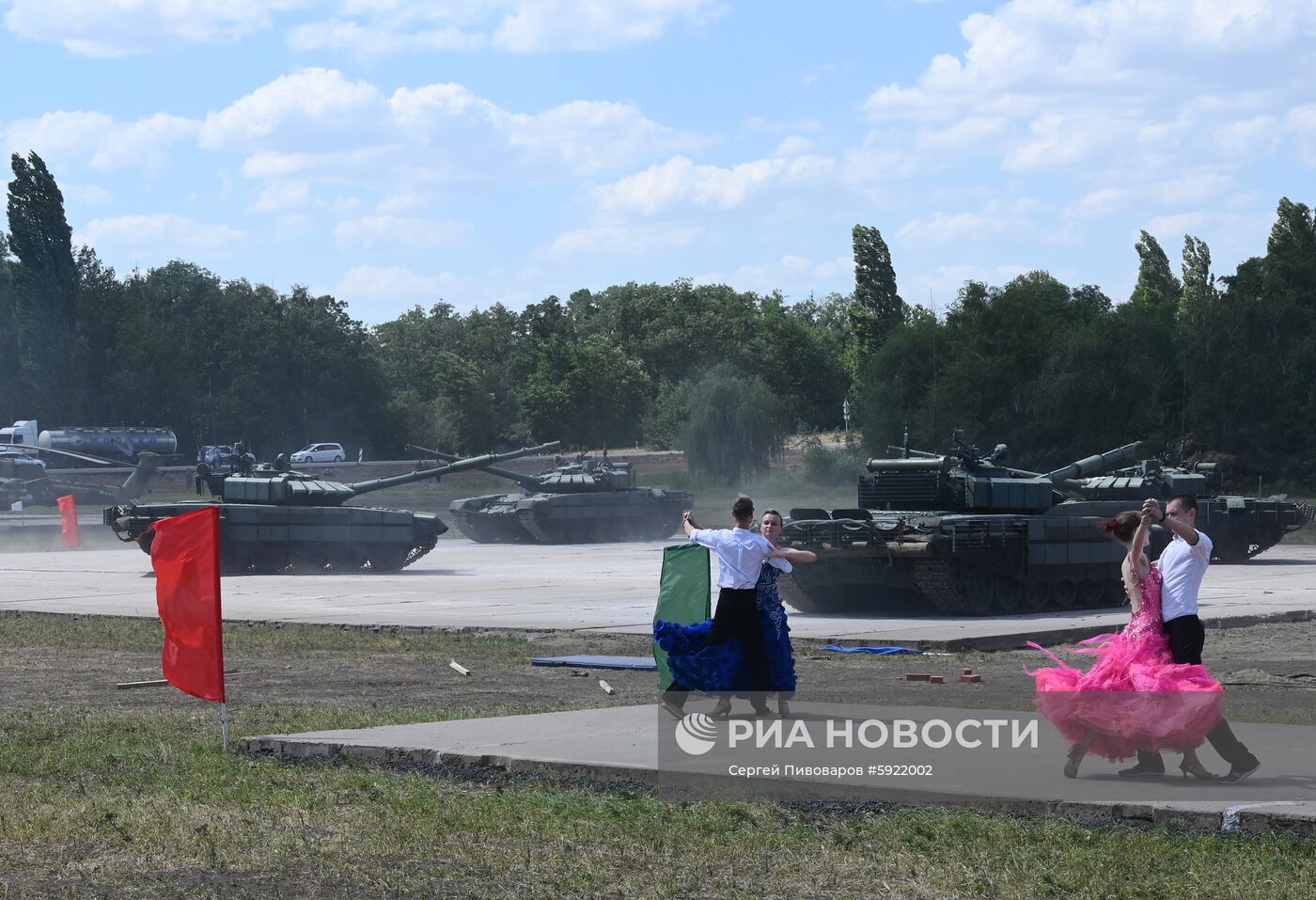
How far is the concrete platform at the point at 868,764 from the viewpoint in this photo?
7.88 metres

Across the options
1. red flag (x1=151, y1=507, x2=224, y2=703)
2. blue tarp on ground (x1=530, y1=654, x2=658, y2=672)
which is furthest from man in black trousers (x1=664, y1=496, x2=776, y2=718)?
blue tarp on ground (x1=530, y1=654, x2=658, y2=672)

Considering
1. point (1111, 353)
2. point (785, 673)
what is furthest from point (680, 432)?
point (785, 673)

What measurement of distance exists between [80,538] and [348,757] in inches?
1363

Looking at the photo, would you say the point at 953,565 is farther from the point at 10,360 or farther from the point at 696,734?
the point at 10,360

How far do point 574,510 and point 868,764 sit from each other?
107 ft

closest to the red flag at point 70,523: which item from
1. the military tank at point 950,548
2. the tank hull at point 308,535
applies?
the tank hull at point 308,535

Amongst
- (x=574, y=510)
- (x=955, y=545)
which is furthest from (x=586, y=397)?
(x=955, y=545)

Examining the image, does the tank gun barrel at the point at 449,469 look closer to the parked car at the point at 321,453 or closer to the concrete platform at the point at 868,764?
the concrete platform at the point at 868,764

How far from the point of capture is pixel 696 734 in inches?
401

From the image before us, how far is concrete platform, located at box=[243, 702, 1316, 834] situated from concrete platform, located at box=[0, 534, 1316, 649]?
7.67 meters

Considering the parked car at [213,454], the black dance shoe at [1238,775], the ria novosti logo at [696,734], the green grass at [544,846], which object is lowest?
the green grass at [544,846]

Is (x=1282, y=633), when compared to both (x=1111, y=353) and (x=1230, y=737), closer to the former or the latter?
(x=1230, y=737)

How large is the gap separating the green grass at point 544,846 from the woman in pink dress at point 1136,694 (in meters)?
0.76

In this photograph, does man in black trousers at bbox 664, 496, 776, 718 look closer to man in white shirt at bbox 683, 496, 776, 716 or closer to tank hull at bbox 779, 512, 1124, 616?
man in white shirt at bbox 683, 496, 776, 716
